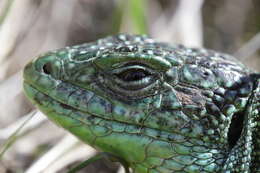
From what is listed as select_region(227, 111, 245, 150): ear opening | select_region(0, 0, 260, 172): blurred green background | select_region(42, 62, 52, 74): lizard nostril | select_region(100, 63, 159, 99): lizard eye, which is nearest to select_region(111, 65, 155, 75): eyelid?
select_region(100, 63, 159, 99): lizard eye

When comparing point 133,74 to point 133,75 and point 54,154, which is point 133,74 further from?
point 54,154

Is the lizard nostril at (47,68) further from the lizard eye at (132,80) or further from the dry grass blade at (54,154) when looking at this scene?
the dry grass blade at (54,154)

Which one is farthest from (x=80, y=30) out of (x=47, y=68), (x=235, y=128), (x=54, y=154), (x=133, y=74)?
(x=235, y=128)

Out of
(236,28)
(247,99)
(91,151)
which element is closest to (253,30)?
(236,28)

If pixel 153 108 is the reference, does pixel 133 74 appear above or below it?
above

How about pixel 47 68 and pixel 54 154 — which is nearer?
pixel 47 68

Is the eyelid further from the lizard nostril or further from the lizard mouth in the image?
the lizard nostril

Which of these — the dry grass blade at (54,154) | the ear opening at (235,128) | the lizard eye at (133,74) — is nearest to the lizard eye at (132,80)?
the lizard eye at (133,74)
